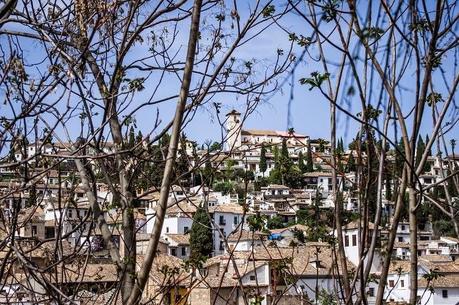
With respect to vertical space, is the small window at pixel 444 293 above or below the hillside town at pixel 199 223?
below

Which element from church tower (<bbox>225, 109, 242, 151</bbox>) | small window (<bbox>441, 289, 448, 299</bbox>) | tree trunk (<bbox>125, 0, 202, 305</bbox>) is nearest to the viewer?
tree trunk (<bbox>125, 0, 202, 305</bbox>)

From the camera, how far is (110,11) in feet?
8.63

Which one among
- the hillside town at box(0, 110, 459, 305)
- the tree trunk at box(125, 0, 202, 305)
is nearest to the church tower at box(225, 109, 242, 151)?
the hillside town at box(0, 110, 459, 305)

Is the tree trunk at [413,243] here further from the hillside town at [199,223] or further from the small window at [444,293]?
the small window at [444,293]

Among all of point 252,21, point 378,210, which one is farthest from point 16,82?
point 378,210

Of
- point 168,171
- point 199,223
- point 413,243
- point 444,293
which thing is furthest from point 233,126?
point 444,293

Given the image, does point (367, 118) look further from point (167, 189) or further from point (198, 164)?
point (198, 164)

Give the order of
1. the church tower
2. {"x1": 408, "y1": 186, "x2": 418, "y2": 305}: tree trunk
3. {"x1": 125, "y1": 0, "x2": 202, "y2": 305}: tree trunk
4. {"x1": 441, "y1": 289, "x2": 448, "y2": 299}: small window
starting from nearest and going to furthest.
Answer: {"x1": 408, "y1": 186, "x2": 418, "y2": 305}: tree trunk, {"x1": 125, "y1": 0, "x2": 202, "y2": 305}: tree trunk, the church tower, {"x1": 441, "y1": 289, "x2": 448, "y2": 299}: small window

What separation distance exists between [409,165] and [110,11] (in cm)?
145

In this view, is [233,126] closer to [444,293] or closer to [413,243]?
[413,243]

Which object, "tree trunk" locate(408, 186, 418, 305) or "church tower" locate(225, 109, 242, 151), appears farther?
"church tower" locate(225, 109, 242, 151)

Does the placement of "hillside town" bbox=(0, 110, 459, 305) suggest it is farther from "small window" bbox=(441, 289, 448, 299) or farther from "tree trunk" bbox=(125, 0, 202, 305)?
"small window" bbox=(441, 289, 448, 299)

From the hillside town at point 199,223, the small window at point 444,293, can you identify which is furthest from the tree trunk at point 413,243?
the small window at point 444,293

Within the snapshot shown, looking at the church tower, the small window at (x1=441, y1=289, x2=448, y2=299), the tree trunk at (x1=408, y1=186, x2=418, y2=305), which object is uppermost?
the church tower
